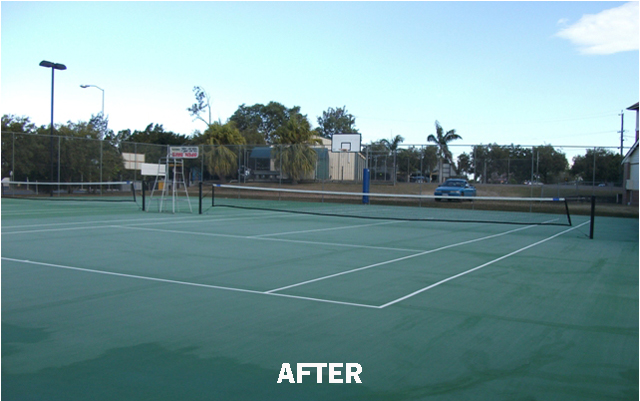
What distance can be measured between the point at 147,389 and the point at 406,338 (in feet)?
7.40

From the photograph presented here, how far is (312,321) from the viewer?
18.4 ft

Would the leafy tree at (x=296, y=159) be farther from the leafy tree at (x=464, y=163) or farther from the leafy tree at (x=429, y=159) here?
the leafy tree at (x=464, y=163)

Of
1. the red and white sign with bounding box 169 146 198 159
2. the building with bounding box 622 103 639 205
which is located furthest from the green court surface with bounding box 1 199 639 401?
the building with bounding box 622 103 639 205

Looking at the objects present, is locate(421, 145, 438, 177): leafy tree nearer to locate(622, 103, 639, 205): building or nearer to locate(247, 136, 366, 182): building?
locate(247, 136, 366, 182): building

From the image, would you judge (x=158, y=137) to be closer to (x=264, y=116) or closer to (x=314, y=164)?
(x=264, y=116)

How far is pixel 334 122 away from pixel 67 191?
204 ft

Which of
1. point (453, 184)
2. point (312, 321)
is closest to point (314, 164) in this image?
point (453, 184)

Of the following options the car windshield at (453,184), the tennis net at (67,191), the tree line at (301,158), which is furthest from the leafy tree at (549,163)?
the tennis net at (67,191)

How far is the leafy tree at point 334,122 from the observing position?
90.1 meters

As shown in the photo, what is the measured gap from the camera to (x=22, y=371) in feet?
13.5

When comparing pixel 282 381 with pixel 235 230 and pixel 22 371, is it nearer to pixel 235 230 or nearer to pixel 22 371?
pixel 22 371

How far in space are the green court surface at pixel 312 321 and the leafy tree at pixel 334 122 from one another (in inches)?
3130

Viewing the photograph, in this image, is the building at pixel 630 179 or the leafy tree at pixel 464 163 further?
the leafy tree at pixel 464 163

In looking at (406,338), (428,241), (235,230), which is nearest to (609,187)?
(428,241)
